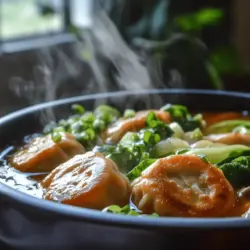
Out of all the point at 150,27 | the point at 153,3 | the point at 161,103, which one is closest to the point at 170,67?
the point at 150,27

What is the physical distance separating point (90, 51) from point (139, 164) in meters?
2.30

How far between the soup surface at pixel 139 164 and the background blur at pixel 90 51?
1432mm

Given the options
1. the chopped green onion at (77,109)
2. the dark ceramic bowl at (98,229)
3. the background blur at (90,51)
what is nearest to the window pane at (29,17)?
the background blur at (90,51)

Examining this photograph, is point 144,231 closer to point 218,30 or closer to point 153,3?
point 153,3

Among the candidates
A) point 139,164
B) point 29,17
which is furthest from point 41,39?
point 139,164

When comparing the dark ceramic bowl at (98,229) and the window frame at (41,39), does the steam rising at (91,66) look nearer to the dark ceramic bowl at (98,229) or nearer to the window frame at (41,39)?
the window frame at (41,39)

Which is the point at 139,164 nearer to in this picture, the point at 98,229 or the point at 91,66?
the point at 98,229

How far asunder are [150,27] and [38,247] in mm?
2576

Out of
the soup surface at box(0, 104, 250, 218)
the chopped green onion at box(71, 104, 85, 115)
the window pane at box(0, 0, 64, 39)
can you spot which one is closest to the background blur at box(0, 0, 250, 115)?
the window pane at box(0, 0, 64, 39)

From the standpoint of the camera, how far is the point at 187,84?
3.02 m

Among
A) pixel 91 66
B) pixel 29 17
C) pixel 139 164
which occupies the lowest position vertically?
pixel 91 66

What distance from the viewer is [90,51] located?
3229mm

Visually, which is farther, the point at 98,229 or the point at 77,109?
the point at 77,109

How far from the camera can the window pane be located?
3133 millimetres
